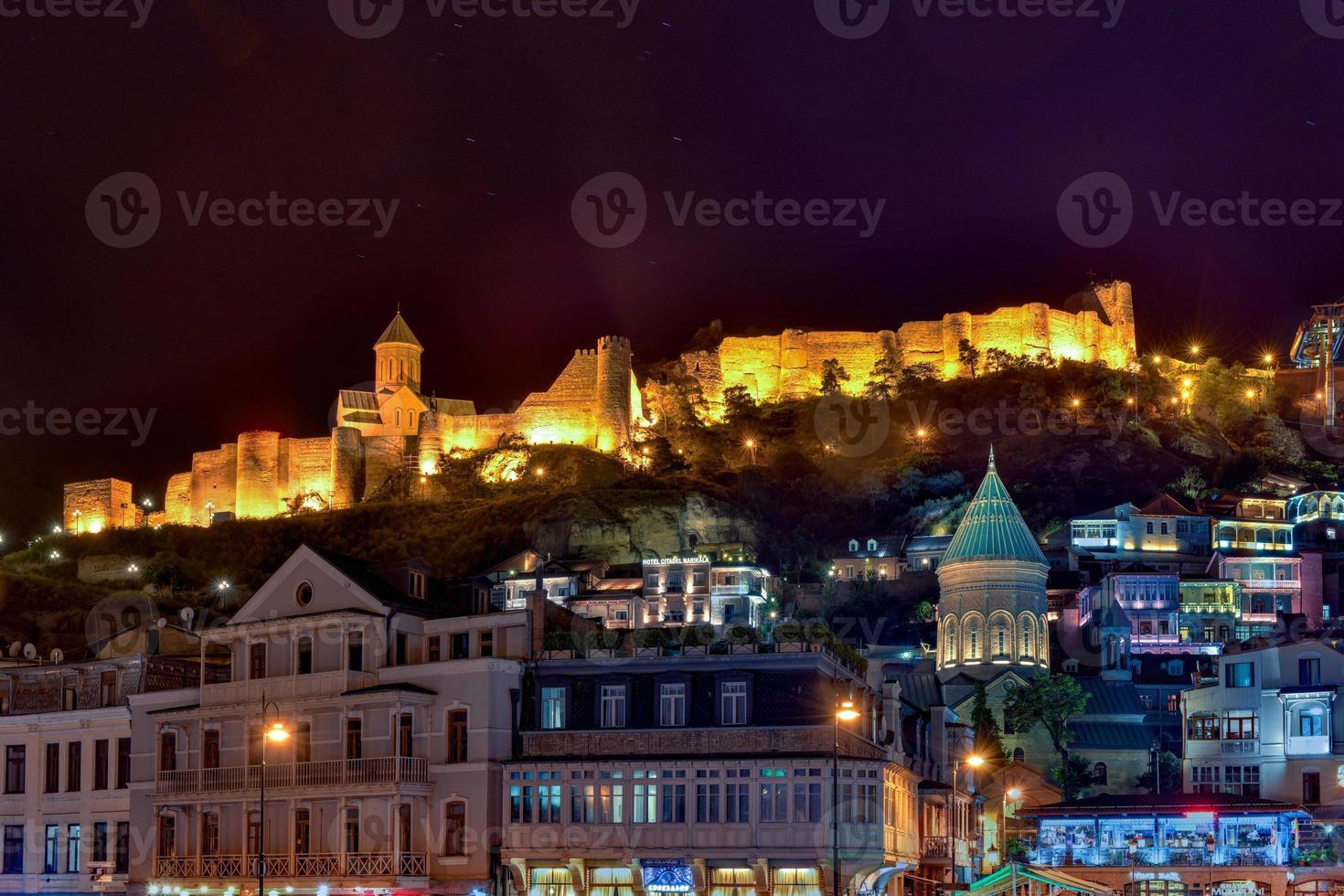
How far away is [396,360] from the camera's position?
571ft

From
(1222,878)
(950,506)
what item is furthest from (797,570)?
(1222,878)

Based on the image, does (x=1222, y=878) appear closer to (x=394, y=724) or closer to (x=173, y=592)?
(x=394, y=724)

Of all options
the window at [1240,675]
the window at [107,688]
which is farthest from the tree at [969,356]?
the window at [107,688]

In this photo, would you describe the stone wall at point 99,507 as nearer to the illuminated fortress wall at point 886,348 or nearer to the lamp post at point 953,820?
the illuminated fortress wall at point 886,348

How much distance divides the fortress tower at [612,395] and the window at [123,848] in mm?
106358

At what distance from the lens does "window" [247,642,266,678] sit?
53.8 metres

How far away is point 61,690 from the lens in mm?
58906

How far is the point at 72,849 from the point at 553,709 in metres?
17.2

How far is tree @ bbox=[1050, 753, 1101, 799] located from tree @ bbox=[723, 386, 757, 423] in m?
75.7

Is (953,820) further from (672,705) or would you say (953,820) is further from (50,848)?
(50,848)

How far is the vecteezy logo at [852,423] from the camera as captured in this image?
523 ft

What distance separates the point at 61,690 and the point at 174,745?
6029mm

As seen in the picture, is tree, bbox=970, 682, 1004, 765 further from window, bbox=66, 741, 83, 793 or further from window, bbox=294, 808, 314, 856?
window, bbox=66, 741, 83, 793

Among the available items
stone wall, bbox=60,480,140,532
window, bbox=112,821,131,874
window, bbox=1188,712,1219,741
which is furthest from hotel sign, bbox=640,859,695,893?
stone wall, bbox=60,480,140,532
